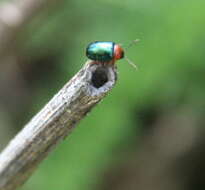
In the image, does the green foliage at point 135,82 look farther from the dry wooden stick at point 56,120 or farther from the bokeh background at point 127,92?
the dry wooden stick at point 56,120

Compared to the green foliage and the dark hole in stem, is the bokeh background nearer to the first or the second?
the green foliage

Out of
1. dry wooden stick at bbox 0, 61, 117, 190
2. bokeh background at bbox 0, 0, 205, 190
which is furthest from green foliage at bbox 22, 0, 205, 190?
dry wooden stick at bbox 0, 61, 117, 190

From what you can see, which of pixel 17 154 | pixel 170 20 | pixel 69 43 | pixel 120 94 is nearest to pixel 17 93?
pixel 69 43

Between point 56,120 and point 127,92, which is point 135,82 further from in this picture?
point 56,120

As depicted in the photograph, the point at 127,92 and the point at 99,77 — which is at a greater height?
the point at 127,92

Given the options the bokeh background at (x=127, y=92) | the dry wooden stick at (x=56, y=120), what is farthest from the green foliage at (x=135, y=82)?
the dry wooden stick at (x=56, y=120)

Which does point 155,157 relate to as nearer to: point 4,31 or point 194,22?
point 194,22

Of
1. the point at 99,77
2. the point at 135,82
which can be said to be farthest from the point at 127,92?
the point at 99,77

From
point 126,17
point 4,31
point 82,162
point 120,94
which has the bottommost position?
point 82,162
